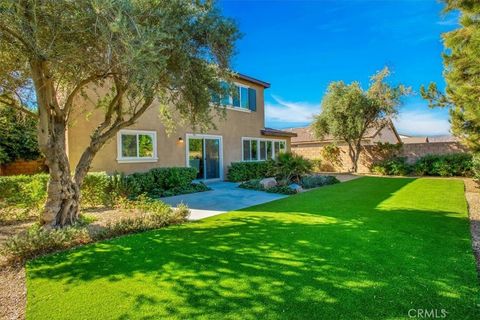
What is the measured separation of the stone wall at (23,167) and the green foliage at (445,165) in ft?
80.3

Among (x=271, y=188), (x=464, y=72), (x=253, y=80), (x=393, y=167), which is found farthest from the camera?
(x=393, y=167)

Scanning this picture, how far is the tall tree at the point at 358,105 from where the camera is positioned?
69.1 feet

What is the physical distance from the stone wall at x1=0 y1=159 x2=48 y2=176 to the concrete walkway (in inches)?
356

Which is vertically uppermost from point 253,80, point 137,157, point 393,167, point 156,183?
point 253,80

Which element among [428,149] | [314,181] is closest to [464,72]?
[314,181]

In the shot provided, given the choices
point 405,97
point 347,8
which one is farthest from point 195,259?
point 405,97

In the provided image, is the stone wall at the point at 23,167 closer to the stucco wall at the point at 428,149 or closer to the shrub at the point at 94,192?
the shrub at the point at 94,192

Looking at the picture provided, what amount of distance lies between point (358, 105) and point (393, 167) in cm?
551

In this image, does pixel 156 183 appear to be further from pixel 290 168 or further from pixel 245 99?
pixel 245 99

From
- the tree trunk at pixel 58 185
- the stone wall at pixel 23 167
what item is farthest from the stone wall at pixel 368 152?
the tree trunk at pixel 58 185

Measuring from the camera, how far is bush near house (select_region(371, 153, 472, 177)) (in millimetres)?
19047

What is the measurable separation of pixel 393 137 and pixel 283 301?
124ft

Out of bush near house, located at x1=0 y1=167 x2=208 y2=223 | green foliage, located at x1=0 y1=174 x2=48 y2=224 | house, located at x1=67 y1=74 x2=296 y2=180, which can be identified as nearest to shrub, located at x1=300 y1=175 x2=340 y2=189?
house, located at x1=67 y1=74 x2=296 y2=180

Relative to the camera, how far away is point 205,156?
16.6m
